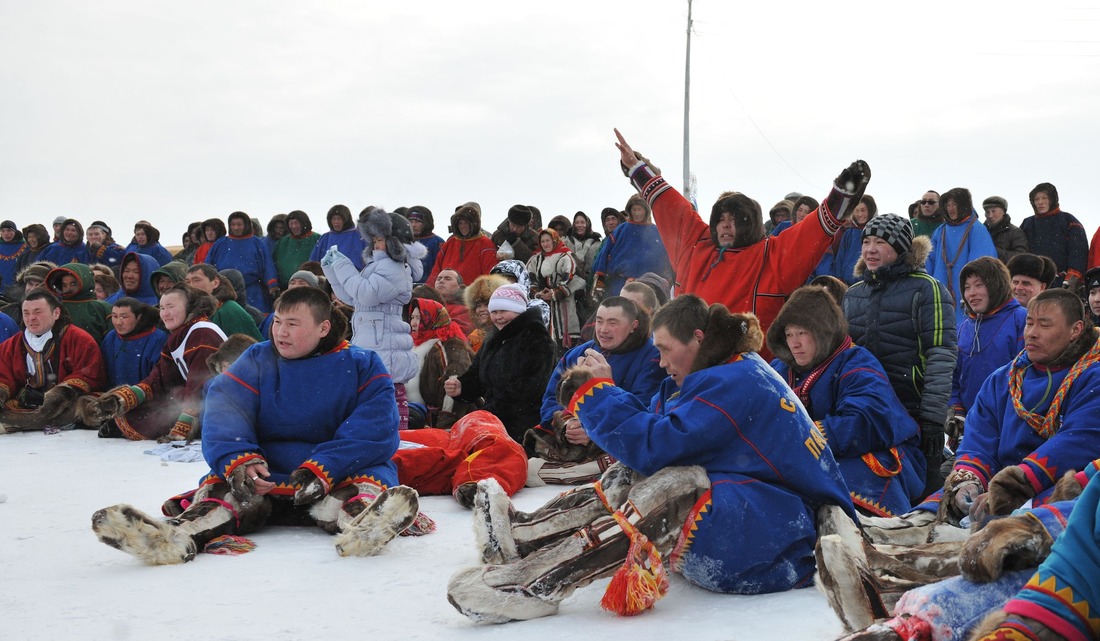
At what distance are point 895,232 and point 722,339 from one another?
2079 millimetres

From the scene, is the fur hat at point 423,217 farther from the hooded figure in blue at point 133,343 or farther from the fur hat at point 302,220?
the hooded figure in blue at point 133,343

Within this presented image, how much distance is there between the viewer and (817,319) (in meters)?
4.41

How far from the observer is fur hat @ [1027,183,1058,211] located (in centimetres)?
957

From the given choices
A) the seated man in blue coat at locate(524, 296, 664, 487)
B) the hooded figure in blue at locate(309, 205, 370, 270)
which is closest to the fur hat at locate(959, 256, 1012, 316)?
the seated man in blue coat at locate(524, 296, 664, 487)

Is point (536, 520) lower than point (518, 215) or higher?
lower

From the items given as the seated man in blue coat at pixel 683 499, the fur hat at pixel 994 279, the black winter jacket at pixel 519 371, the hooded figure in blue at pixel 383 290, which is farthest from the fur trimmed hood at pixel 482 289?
the seated man in blue coat at pixel 683 499

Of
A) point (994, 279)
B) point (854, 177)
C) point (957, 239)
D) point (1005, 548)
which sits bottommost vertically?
point (1005, 548)

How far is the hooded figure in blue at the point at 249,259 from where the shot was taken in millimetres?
11656

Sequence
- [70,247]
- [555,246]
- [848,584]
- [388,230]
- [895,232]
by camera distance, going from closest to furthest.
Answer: [848,584]
[895,232]
[388,230]
[555,246]
[70,247]

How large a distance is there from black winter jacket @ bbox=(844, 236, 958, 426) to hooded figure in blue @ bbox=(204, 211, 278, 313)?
7.98 m

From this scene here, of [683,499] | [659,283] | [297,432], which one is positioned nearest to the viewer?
[683,499]

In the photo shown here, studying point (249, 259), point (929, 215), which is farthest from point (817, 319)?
point (249, 259)

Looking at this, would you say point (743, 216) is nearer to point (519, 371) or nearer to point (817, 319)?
point (817, 319)

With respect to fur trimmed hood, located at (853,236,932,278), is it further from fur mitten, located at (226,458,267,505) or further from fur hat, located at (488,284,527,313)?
fur mitten, located at (226,458,267,505)
